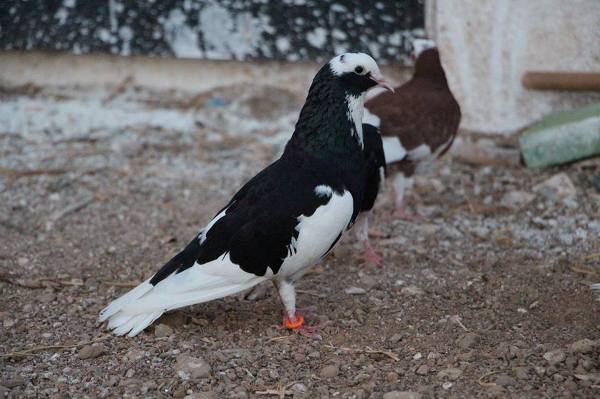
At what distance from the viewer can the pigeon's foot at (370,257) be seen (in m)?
4.23

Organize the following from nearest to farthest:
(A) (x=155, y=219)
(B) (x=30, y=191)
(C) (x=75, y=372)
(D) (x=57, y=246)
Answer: (C) (x=75, y=372) < (D) (x=57, y=246) < (A) (x=155, y=219) < (B) (x=30, y=191)

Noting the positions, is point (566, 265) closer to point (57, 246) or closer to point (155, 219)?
point (155, 219)

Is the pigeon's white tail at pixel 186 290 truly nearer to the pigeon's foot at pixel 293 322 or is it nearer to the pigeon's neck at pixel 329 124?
the pigeon's foot at pixel 293 322

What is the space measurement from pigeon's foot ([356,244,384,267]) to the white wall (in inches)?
68.6

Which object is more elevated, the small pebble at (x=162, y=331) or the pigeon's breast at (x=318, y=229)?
the pigeon's breast at (x=318, y=229)

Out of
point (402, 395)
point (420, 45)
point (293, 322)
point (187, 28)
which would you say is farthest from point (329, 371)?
point (187, 28)

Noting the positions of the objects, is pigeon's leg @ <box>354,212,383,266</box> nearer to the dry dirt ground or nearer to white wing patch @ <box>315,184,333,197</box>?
the dry dirt ground

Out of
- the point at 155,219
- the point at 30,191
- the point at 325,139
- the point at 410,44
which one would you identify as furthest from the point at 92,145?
the point at 325,139

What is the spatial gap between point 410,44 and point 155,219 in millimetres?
2064

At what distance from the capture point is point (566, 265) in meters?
4.04

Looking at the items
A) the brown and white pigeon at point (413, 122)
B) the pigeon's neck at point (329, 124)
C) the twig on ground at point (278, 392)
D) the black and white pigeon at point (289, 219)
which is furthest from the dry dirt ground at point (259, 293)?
the pigeon's neck at point (329, 124)

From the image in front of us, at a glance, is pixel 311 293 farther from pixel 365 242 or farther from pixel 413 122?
pixel 413 122

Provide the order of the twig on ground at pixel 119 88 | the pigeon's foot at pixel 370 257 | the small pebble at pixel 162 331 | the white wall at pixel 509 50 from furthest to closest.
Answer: the twig on ground at pixel 119 88, the white wall at pixel 509 50, the pigeon's foot at pixel 370 257, the small pebble at pixel 162 331

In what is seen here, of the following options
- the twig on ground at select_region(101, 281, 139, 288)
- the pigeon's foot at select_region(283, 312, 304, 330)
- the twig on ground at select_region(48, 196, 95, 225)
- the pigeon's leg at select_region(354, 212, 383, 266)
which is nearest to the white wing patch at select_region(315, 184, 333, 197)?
the pigeon's foot at select_region(283, 312, 304, 330)
